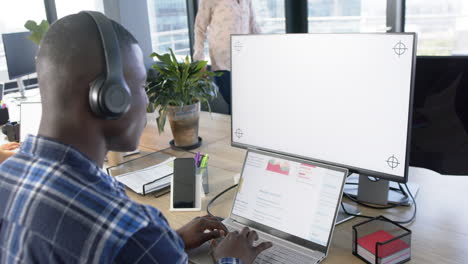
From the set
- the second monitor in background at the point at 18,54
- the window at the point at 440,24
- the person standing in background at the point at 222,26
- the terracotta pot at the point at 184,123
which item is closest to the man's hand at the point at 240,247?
the terracotta pot at the point at 184,123

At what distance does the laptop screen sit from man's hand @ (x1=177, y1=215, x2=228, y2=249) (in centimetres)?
9

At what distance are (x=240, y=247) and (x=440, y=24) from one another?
A: 2.59 meters

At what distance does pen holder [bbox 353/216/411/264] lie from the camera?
904mm

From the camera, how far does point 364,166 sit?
3.33ft

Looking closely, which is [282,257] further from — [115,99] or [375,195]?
[115,99]

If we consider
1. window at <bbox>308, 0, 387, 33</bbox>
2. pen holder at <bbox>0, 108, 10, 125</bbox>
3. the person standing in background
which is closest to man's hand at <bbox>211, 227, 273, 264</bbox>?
pen holder at <bbox>0, 108, 10, 125</bbox>

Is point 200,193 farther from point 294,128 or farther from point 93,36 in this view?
point 93,36

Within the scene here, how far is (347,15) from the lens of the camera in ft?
11.1

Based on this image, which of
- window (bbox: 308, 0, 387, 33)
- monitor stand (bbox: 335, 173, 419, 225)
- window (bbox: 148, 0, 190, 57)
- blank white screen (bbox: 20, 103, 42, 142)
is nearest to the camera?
monitor stand (bbox: 335, 173, 419, 225)

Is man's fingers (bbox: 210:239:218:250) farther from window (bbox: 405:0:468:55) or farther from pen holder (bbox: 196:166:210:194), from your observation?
window (bbox: 405:0:468:55)

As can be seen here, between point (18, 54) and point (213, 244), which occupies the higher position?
point (18, 54)

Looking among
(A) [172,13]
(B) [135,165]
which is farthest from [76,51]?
(A) [172,13]

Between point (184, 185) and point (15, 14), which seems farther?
point (15, 14)

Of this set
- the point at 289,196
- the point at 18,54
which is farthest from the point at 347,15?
the point at 289,196
